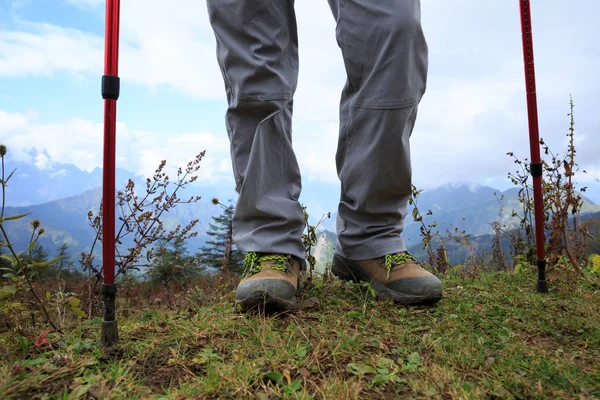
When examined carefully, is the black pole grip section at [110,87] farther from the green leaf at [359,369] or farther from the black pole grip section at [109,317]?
the green leaf at [359,369]

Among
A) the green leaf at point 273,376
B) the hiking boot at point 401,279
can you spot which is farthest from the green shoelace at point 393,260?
the green leaf at point 273,376

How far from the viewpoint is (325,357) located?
141 centimetres

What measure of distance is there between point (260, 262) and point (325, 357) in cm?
70

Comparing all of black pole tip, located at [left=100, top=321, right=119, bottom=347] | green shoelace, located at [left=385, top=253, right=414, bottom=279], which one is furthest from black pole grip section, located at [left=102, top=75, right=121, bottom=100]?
green shoelace, located at [left=385, top=253, right=414, bottom=279]

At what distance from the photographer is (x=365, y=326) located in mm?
1725

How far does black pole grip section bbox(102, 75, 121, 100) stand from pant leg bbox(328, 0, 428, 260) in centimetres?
101

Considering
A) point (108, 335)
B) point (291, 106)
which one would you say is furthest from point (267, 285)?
point (291, 106)

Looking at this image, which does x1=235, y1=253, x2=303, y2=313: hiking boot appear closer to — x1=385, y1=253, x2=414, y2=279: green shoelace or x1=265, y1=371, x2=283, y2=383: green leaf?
x1=385, y1=253, x2=414, y2=279: green shoelace

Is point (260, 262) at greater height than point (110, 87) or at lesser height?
lesser

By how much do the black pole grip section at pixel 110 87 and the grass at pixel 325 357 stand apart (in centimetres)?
82

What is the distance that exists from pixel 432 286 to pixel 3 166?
76.4 inches

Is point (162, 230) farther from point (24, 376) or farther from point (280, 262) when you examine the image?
point (24, 376)

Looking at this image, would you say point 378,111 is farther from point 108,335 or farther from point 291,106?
point 108,335

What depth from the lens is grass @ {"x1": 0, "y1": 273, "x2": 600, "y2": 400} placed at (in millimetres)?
1211
